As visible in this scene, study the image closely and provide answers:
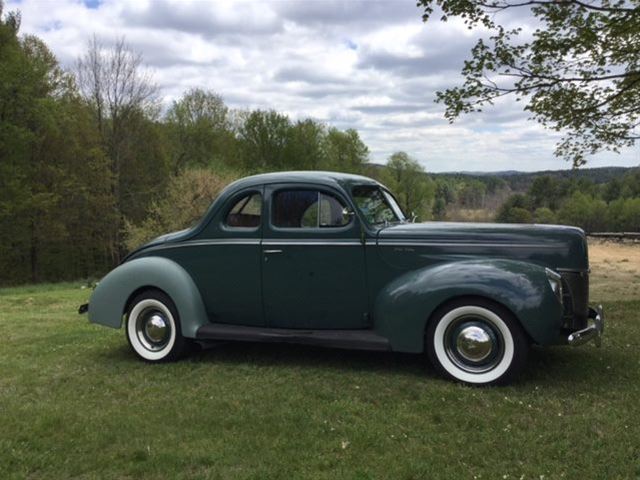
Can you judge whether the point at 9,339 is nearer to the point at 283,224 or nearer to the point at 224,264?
the point at 224,264

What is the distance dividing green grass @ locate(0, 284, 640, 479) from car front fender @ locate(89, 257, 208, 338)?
0.45 m

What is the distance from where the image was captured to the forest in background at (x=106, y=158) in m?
26.8

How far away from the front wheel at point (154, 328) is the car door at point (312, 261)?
3.37 feet

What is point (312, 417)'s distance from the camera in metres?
4.20

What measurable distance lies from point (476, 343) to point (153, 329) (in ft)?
11.1

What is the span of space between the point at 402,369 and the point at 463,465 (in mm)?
2011

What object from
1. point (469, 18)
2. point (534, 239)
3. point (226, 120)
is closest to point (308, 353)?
point (534, 239)

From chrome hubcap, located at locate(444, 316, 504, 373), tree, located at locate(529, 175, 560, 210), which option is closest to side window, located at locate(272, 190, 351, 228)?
chrome hubcap, located at locate(444, 316, 504, 373)

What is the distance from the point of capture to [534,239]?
16.8ft

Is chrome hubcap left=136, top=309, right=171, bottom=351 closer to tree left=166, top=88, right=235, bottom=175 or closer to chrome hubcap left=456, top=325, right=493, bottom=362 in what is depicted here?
chrome hubcap left=456, top=325, right=493, bottom=362

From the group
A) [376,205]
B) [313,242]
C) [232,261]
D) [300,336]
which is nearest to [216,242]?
[232,261]

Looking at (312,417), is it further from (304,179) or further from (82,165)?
(82,165)

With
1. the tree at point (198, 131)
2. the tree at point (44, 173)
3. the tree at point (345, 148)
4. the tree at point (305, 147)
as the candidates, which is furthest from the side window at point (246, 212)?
the tree at point (345, 148)

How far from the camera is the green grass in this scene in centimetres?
346
